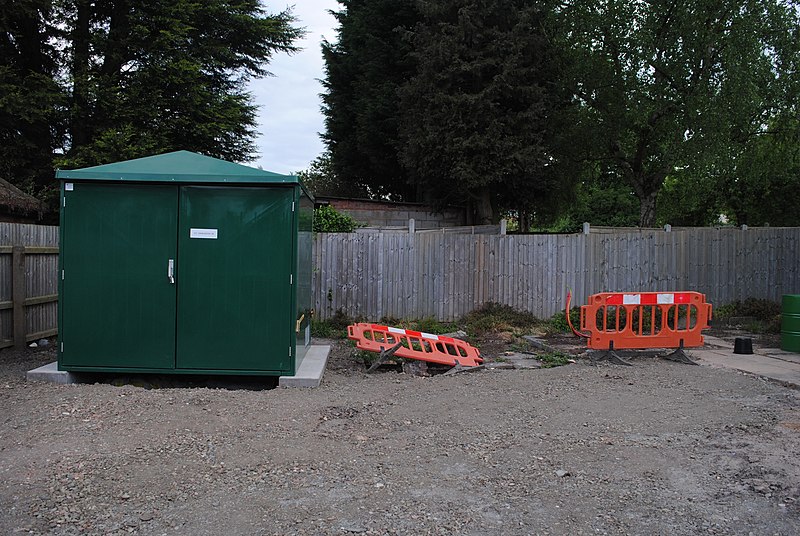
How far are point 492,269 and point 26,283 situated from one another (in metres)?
8.34

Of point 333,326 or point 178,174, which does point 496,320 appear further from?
point 178,174

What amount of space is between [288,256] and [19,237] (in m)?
5.32

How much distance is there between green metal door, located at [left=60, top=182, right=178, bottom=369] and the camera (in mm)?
6848

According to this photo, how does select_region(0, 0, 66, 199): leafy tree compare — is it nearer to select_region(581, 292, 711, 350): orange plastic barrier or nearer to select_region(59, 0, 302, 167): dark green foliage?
select_region(59, 0, 302, 167): dark green foliage

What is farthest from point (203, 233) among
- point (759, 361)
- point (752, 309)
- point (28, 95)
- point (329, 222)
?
point (752, 309)

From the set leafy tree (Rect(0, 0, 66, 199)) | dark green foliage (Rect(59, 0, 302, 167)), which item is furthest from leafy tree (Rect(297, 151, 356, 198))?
leafy tree (Rect(0, 0, 66, 199))

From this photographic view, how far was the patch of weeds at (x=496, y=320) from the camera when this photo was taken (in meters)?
12.0

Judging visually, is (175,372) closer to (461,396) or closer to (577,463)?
(461,396)

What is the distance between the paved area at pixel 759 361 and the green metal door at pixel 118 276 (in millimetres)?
7341

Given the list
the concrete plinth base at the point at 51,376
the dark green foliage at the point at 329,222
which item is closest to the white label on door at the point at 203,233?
the concrete plinth base at the point at 51,376

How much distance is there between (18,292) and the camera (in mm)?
9328

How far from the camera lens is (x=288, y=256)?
6918 mm

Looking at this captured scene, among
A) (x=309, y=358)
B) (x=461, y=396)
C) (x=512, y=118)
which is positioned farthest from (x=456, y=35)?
(x=461, y=396)

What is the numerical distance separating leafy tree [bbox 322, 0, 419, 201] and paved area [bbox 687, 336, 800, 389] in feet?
33.9
